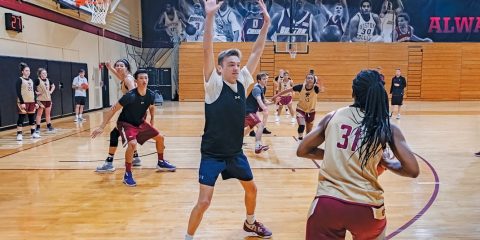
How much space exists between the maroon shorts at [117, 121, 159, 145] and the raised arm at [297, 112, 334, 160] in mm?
4367

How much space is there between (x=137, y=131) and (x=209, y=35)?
3530 millimetres

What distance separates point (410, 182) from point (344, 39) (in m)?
20.6

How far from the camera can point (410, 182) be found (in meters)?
6.44

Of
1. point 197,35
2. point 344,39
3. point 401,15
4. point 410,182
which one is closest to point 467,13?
point 401,15

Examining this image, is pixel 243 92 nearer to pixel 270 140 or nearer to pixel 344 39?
pixel 270 140

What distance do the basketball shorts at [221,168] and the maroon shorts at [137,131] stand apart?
295 centimetres

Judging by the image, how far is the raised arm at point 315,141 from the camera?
2355mm

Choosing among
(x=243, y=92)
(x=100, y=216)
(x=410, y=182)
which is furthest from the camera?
(x=410, y=182)

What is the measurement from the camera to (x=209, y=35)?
3283 mm

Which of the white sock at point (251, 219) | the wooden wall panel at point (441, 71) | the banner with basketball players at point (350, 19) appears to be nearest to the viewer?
the white sock at point (251, 219)

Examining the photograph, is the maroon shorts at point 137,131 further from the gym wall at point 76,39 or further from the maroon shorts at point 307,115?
the gym wall at point 76,39

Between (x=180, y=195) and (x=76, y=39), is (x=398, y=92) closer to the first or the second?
(x=180, y=195)

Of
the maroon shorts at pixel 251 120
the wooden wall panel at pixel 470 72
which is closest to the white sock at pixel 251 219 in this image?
the maroon shorts at pixel 251 120

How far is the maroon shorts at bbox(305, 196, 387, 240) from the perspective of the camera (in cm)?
218
